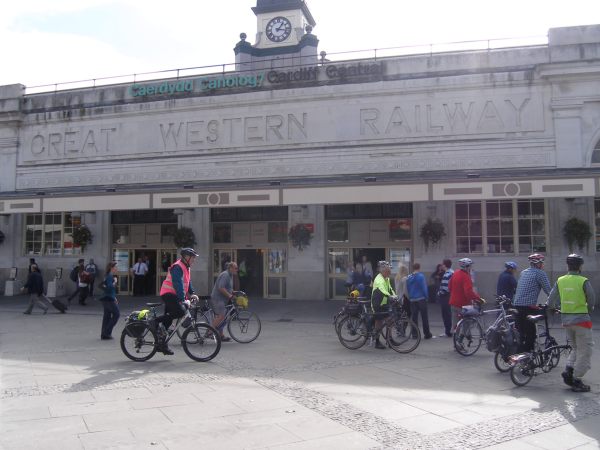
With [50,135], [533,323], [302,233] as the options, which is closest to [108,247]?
[50,135]

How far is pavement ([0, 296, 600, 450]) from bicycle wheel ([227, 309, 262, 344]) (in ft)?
1.36

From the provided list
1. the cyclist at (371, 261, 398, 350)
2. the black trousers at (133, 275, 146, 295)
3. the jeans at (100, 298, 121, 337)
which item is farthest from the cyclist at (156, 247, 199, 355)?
the black trousers at (133, 275, 146, 295)

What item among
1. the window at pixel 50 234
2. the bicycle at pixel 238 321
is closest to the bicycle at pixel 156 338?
the bicycle at pixel 238 321

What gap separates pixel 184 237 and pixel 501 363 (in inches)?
537

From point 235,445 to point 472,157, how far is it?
14.8 m

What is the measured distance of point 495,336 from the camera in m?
7.52

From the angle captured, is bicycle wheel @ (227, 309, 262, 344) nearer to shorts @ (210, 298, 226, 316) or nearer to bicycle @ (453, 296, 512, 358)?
shorts @ (210, 298, 226, 316)

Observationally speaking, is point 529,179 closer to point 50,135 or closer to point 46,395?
point 46,395

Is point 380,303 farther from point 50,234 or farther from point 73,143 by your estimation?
point 50,234

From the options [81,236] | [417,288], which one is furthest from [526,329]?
[81,236]

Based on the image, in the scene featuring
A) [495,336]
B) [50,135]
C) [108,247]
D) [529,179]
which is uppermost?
[50,135]

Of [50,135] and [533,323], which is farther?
[50,135]

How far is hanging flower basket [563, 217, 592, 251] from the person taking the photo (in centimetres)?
1584

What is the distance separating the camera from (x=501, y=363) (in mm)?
7727
